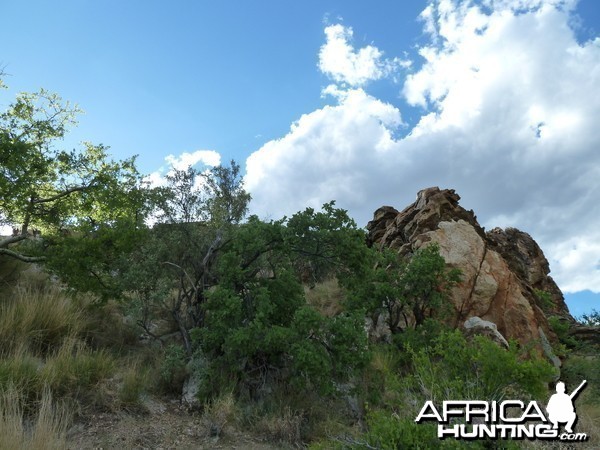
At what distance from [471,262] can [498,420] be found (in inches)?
364

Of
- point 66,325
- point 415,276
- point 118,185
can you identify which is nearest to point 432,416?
point 415,276

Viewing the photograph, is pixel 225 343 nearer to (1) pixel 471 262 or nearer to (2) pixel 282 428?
(2) pixel 282 428

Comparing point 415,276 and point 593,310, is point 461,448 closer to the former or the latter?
point 415,276

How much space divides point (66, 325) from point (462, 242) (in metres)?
11.5

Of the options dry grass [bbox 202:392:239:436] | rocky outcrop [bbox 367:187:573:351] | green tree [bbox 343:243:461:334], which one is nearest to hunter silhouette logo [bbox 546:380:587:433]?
dry grass [bbox 202:392:239:436]

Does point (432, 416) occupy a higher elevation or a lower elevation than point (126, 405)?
higher

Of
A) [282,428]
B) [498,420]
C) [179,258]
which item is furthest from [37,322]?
[498,420]

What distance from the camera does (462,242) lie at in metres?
13.8

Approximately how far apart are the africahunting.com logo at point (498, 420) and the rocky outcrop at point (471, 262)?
23.1 feet

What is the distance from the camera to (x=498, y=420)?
186 inches

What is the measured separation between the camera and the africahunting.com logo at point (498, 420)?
4.50 meters

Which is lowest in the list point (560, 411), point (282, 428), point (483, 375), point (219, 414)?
point (282, 428)

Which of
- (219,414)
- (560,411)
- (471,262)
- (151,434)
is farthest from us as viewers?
(471,262)

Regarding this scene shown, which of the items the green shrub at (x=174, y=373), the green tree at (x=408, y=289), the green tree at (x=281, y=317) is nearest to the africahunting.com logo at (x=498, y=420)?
the green tree at (x=281, y=317)
